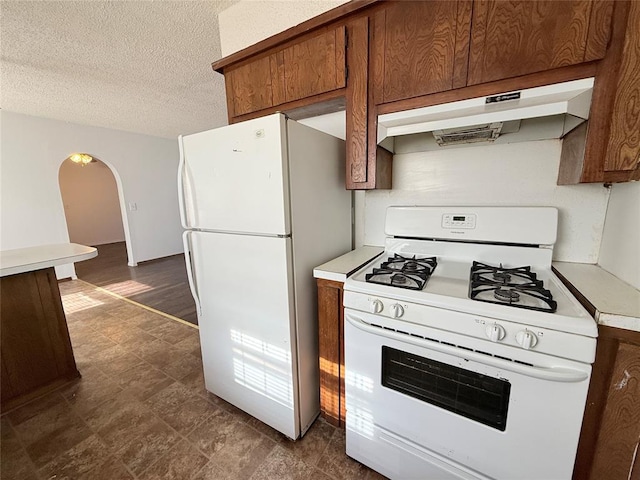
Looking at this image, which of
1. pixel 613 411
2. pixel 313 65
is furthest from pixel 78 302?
pixel 613 411

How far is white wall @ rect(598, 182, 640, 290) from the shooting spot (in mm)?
996

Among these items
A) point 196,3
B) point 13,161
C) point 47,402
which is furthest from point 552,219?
point 13,161

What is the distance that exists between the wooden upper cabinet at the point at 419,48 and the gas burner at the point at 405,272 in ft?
2.67

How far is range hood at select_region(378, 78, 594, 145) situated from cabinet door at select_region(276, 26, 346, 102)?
373 millimetres

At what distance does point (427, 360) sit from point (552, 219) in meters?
0.92

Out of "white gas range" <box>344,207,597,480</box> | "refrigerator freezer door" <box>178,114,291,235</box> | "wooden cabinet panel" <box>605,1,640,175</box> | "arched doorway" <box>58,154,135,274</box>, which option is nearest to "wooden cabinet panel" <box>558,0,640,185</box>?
"wooden cabinet panel" <box>605,1,640,175</box>

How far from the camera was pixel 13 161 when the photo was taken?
3625mm

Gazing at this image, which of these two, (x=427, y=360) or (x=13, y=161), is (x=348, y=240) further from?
(x=13, y=161)

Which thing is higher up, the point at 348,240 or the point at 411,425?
the point at 348,240

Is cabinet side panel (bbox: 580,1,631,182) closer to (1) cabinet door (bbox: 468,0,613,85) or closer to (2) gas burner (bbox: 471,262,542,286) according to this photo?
(1) cabinet door (bbox: 468,0,613,85)

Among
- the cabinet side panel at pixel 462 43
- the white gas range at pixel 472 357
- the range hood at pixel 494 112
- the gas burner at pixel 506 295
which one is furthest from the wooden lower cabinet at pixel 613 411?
the cabinet side panel at pixel 462 43

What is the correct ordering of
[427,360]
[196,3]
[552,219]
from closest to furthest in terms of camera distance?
[427,360], [552,219], [196,3]

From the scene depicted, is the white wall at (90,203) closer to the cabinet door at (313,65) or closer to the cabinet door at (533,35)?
the cabinet door at (313,65)

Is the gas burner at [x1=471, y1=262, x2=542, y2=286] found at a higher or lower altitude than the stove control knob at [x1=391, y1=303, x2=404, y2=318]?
higher
